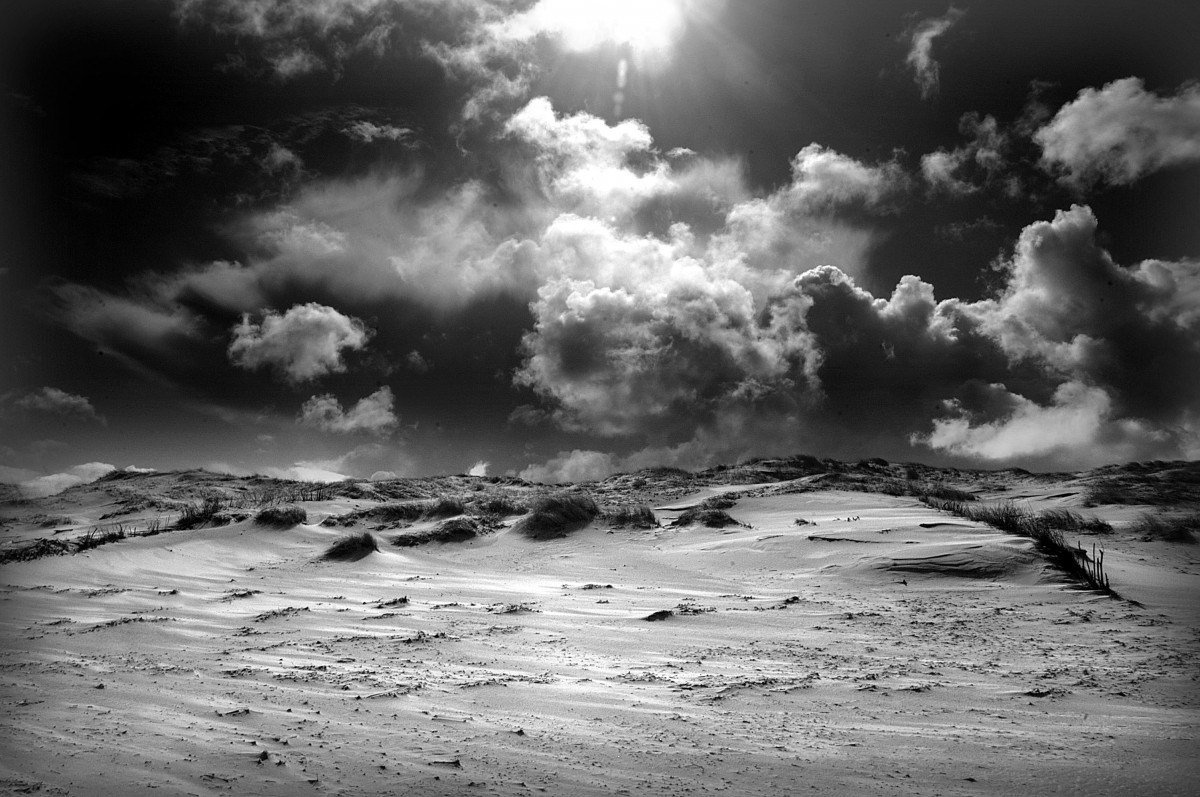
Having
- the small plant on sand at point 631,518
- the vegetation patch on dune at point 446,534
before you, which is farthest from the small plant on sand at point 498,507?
the small plant on sand at point 631,518

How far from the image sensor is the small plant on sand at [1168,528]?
1045 cm

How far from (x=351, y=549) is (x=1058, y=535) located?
9309 millimetres

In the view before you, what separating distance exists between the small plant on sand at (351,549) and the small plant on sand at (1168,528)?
1201cm

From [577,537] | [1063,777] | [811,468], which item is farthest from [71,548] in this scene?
[811,468]

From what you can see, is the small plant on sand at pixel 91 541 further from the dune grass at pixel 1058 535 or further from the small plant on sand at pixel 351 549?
the dune grass at pixel 1058 535

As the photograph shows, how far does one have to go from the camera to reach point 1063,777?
9.36 feet

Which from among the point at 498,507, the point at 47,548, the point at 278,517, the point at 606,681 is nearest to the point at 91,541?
the point at 47,548

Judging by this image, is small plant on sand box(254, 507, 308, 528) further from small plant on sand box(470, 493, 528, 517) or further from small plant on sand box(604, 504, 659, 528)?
small plant on sand box(604, 504, 659, 528)

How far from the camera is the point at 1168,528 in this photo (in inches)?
422

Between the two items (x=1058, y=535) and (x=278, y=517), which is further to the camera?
(x=278, y=517)

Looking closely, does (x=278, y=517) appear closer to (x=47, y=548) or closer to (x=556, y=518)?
(x=47, y=548)

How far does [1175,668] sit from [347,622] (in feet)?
19.8

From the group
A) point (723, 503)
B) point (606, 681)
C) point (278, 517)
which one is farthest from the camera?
point (723, 503)

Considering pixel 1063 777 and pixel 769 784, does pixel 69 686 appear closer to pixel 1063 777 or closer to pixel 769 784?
pixel 769 784
